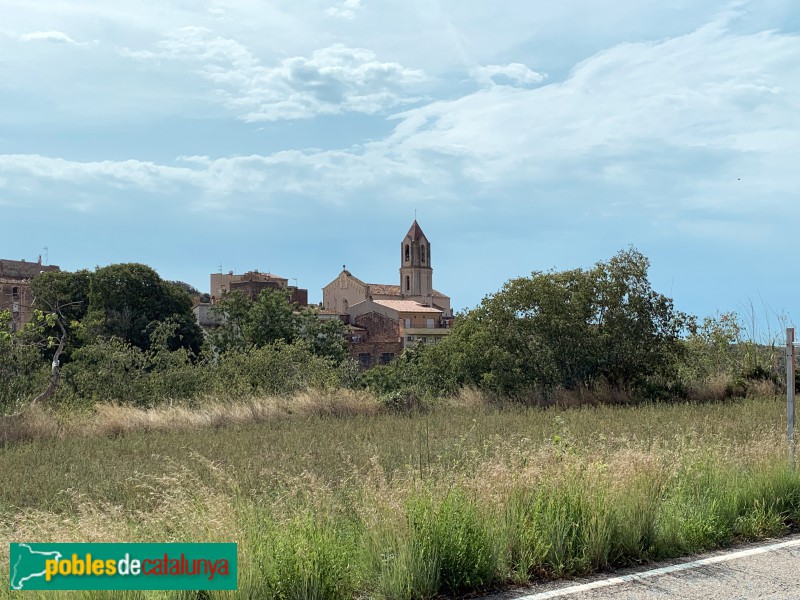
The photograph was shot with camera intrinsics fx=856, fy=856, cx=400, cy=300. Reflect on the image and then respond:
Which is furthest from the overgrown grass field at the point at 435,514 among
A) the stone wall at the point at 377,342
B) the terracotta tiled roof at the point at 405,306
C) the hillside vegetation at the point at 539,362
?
the terracotta tiled roof at the point at 405,306

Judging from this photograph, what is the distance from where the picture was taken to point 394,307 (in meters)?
116

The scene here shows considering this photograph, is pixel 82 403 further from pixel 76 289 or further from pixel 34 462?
pixel 76 289

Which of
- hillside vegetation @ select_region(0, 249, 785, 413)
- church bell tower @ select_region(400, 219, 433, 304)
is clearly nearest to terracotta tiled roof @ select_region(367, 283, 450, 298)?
church bell tower @ select_region(400, 219, 433, 304)

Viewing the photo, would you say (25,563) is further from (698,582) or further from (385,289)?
(385,289)

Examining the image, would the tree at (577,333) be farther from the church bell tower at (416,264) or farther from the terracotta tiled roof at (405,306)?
the church bell tower at (416,264)

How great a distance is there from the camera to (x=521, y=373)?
86.1 ft

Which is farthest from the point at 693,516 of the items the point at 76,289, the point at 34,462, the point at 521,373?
the point at 76,289

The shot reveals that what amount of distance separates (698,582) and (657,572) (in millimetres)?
376

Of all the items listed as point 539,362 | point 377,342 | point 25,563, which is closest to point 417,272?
point 377,342

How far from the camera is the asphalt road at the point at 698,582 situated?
20.2ft

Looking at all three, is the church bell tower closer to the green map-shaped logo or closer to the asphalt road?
the asphalt road

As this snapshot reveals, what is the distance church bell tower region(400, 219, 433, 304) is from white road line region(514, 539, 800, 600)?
528 feet

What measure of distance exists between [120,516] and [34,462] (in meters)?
7.40

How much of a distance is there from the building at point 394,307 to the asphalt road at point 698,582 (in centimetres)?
6331
